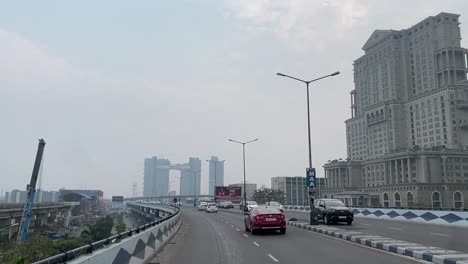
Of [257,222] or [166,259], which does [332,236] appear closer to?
[257,222]

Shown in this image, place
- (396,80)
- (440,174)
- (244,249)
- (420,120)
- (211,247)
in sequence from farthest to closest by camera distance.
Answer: (396,80)
(420,120)
(440,174)
(211,247)
(244,249)

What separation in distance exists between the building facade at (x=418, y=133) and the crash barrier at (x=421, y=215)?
101m

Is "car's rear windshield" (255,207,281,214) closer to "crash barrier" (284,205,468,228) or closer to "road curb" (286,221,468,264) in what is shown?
"road curb" (286,221,468,264)

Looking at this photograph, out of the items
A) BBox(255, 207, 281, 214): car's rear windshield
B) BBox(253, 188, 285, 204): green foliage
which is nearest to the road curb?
BBox(255, 207, 281, 214): car's rear windshield

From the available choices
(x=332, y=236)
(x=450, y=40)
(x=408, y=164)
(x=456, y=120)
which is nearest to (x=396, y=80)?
(x=450, y=40)

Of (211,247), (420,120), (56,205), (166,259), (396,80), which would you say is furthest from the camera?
(396,80)

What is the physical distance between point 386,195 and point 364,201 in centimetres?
912

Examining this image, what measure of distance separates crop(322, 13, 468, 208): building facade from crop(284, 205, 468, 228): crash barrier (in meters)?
101

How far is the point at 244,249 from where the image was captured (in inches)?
657

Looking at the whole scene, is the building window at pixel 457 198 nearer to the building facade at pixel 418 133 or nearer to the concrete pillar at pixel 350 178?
the building facade at pixel 418 133

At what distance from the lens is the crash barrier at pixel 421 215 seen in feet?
100

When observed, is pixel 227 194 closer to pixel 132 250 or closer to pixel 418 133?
pixel 132 250

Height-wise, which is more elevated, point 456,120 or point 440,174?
point 456,120

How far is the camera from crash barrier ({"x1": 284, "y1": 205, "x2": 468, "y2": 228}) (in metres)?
30.5
